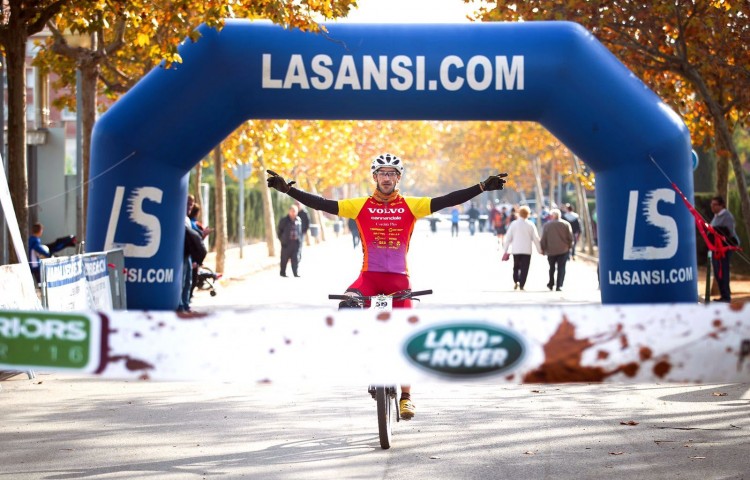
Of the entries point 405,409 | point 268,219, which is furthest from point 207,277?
point 268,219

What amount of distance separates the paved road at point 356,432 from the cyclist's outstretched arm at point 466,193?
4.58ft

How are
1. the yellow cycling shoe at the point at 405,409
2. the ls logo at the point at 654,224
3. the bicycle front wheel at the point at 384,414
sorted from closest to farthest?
1. the bicycle front wheel at the point at 384,414
2. the yellow cycling shoe at the point at 405,409
3. the ls logo at the point at 654,224

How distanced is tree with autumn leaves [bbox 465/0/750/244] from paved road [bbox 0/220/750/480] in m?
10.9

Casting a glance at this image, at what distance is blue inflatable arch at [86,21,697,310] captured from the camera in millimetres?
15844

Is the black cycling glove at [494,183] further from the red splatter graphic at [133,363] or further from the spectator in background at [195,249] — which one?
the spectator in background at [195,249]

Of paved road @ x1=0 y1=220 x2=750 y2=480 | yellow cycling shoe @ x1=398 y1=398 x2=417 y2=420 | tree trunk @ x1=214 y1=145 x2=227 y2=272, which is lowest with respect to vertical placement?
paved road @ x1=0 y1=220 x2=750 y2=480

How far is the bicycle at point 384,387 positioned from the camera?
850 centimetres

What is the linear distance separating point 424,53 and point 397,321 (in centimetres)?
1055

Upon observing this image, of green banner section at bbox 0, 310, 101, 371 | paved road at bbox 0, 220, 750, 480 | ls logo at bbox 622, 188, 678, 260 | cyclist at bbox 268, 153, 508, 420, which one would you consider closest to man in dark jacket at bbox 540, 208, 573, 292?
ls logo at bbox 622, 188, 678, 260

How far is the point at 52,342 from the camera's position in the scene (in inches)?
226

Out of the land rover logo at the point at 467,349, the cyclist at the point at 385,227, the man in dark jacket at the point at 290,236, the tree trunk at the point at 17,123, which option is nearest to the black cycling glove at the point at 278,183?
the cyclist at the point at 385,227

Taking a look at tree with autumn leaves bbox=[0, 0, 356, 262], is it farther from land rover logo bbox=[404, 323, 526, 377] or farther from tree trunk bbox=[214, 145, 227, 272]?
tree trunk bbox=[214, 145, 227, 272]

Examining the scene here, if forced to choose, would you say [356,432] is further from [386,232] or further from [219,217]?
[219,217]

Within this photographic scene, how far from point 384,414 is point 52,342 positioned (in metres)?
3.19
